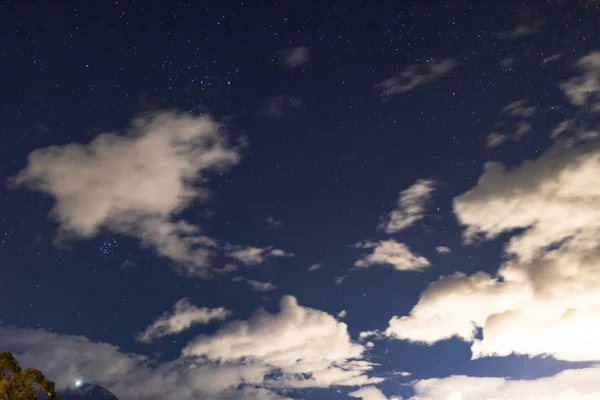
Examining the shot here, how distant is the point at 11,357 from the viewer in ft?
123

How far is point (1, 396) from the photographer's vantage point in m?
35.7

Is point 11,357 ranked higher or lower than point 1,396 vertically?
higher

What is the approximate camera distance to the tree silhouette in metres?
35.9

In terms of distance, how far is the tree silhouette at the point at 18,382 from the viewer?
35.9 m

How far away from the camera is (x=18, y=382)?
36.6 meters

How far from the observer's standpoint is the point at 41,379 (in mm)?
37188

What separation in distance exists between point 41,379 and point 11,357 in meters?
3.39

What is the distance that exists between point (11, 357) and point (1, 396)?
320 cm

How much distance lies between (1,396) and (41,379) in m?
3.01
